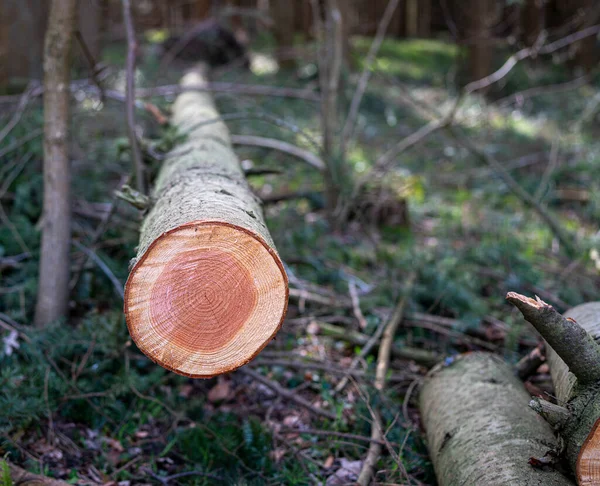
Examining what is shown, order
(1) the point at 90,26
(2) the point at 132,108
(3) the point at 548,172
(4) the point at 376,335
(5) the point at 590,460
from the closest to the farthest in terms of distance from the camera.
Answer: (5) the point at 590,460
(2) the point at 132,108
(4) the point at 376,335
(3) the point at 548,172
(1) the point at 90,26

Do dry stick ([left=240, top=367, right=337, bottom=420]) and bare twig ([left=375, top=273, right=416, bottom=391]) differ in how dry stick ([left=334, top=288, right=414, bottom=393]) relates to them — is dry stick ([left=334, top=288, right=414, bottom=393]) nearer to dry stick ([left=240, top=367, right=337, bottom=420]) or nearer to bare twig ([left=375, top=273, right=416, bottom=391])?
bare twig ([left=375, top=273, right=416, bottom=391])

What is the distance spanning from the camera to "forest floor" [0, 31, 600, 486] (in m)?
2.71

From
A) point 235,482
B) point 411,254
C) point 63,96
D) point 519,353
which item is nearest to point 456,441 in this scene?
point 235,482

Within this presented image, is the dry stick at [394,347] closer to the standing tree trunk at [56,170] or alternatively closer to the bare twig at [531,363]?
the bare twig at [531,363]

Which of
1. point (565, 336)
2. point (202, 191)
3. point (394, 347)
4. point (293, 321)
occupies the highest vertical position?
point (202, 191)

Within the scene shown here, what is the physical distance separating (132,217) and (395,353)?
2.05m

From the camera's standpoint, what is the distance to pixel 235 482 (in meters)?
2.49

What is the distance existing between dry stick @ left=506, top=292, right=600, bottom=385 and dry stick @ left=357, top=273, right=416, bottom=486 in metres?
0.87

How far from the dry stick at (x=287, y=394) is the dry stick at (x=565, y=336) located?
135 centimetres

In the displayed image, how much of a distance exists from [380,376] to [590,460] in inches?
54.9


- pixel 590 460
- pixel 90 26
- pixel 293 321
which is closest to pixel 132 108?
pixel 293 321

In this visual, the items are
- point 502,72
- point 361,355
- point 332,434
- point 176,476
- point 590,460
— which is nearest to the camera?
point 590,460

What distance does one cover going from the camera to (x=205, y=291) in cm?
199

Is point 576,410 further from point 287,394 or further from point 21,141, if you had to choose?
point 21,141
